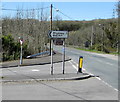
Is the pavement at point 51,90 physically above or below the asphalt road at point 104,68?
above

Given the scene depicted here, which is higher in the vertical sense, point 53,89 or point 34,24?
point 34,24

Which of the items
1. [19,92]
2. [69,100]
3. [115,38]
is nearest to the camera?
[69,100]

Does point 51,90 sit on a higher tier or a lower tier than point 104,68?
higher

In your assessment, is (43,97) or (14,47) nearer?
(43,97)

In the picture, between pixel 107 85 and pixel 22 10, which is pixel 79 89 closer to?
pixel 107 85

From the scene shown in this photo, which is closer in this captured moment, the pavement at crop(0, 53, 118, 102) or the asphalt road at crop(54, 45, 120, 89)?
the pavement at crop(0, 53, 118, 102)

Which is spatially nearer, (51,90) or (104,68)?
(51,90)

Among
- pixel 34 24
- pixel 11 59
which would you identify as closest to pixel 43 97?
pixel 11 59

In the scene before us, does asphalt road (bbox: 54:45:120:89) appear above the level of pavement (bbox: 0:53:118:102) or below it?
below

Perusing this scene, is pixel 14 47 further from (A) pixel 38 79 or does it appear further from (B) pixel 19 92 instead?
(B) pixel 19 92

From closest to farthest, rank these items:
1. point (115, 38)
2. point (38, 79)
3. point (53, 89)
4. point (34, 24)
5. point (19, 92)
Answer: point (19, 92) < point (53, 89) < point (38, 79) < point (34, 24) < point (115, 38)

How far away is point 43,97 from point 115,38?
47013mm

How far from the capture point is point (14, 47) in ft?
91.1

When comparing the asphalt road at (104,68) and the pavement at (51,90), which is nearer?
the pavement at (51,90)
